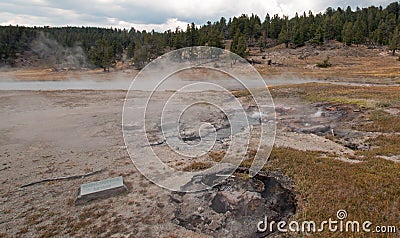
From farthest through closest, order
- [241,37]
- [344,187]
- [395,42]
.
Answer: [395,42] < [241,37] < [344,187]

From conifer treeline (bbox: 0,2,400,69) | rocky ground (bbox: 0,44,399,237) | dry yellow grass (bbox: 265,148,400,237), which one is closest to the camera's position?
dry yellow grass (bbox: 265,148,400,237)

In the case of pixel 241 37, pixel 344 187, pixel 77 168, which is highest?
pixel 241 37

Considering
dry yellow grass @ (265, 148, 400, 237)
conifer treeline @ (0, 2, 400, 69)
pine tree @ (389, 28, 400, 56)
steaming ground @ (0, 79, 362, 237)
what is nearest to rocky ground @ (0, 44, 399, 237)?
steaming ground @ (0, 79, 362, 237)

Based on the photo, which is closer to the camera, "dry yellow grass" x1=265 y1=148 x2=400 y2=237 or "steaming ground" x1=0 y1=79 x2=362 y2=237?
"dry yellow grass" x1=265 y1=148 x2=400 y2=237

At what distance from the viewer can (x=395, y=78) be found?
42.2m

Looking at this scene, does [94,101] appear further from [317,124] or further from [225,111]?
[317,124]

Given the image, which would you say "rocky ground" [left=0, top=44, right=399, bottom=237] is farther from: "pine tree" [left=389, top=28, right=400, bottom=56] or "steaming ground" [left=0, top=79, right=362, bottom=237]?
"pine tree" [left=389, top=28, right=400, bottom=56]

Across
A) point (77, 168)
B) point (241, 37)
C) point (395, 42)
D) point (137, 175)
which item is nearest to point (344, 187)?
point (137, 175)

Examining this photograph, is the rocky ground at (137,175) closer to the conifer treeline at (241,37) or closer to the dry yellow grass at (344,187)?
the dry yellow grass at (344,187)

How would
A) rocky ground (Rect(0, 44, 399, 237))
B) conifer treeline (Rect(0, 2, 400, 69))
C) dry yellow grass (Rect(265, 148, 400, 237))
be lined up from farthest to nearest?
conifer treeline (Rect(0, 2, 400, 69)), rocky ground (Rect(0, 44, 399, 237)), dry yellow grass (Rect(265, 148, 400, 237))

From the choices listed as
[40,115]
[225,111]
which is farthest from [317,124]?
[40,115]

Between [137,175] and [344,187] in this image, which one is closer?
[344,187]

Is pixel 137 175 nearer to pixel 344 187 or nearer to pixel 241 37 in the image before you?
pixel 344 187

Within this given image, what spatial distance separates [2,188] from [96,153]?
4719 mm
